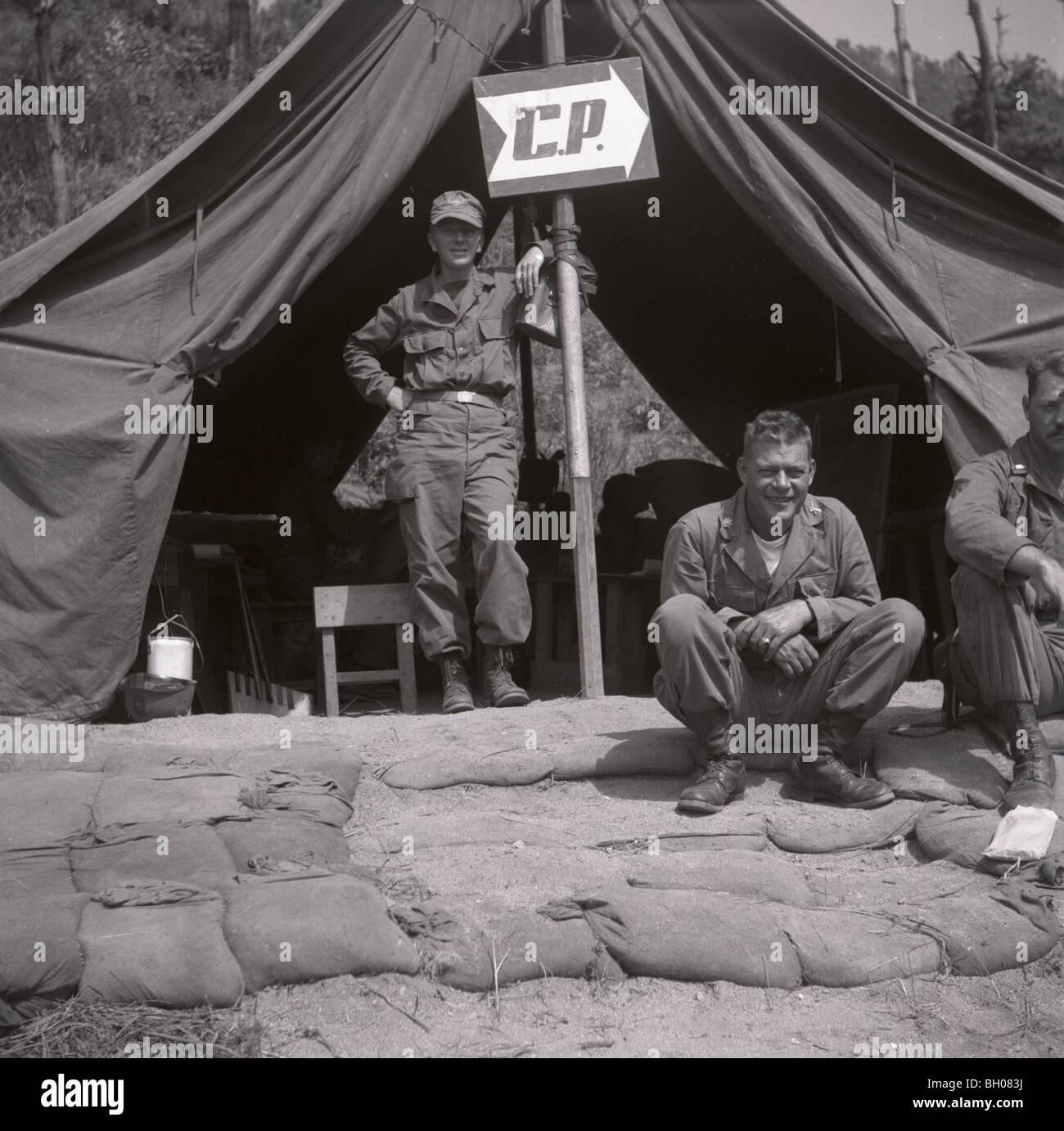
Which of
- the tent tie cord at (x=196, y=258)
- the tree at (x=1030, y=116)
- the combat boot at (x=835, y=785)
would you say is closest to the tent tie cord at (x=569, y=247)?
the tent tie cord at (x=196, y=258)

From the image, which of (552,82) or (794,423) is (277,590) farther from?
(794,423)

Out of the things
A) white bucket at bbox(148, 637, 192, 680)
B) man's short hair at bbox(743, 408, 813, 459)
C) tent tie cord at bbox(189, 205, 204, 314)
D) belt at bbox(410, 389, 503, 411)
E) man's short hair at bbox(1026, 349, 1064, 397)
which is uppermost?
tent tie cord at bbox(189, 205, 204, 314)

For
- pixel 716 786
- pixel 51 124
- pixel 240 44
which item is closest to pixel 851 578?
pixel 716 786

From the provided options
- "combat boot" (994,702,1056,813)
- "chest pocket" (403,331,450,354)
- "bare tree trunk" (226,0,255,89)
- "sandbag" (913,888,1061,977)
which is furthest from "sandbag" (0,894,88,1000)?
"bare tree trunk" (226,0,255,89)

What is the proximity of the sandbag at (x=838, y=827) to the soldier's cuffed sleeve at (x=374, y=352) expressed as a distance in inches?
94.1

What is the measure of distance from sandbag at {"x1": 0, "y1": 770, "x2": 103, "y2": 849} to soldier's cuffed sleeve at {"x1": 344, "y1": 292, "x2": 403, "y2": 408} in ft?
6.97

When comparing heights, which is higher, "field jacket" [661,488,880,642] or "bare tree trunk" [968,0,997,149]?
"bare tree trunk" [968,0,997,149]

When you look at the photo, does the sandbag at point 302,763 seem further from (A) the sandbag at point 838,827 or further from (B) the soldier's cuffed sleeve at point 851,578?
(B) the soldier's cuffed sleeve at point 851,578

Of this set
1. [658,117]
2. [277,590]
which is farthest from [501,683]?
[658,117]

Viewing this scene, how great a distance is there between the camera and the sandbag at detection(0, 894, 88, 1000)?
249 centimetres

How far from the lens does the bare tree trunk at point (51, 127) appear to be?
13633mm

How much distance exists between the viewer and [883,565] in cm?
598

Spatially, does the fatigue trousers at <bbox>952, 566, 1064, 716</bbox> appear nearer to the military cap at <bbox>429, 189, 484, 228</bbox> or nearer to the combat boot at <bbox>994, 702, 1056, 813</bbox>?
the combat boot at <bbox>994, 702, 1056, 813</bbox>

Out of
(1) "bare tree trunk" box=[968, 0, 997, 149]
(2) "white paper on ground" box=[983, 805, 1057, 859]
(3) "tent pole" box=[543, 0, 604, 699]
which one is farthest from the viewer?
(1) "bare tree trunk" box=[968, 0, 997, 149]
